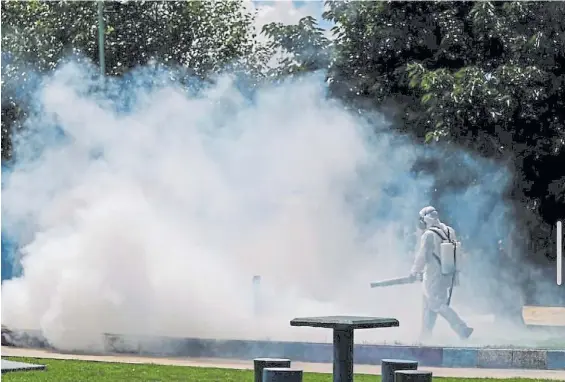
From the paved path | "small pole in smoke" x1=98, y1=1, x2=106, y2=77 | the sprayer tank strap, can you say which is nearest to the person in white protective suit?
the sprayer tank strap

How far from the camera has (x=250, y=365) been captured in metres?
14.2

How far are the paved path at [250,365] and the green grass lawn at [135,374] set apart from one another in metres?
0.38

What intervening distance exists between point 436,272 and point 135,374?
4567mm

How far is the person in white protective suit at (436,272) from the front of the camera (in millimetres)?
16219

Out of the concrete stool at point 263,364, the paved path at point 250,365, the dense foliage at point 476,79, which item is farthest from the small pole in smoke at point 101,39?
the concrete stool at point 263,364

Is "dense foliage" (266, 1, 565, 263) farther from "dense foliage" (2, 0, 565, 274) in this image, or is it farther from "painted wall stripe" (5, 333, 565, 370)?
"painted wall stripe" (5, 333, 565, 370)

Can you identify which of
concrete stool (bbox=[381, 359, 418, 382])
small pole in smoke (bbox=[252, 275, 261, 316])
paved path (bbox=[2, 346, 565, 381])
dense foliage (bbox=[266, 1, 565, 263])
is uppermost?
dense foliage (bbox=[266, 1, 565, 263])

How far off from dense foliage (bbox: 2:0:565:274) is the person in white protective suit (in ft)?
22.7

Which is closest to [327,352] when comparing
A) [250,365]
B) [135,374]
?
[250,365]

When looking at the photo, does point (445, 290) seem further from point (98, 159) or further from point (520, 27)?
point (520, 27)

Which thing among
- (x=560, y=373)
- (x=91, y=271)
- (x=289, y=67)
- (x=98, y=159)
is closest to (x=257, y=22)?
(x=289, y=67)

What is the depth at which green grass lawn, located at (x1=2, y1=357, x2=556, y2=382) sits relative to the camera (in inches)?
500

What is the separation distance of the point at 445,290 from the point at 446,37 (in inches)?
341

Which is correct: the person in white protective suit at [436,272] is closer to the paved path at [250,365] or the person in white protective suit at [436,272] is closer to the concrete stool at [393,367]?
the paved path at [250,365]
